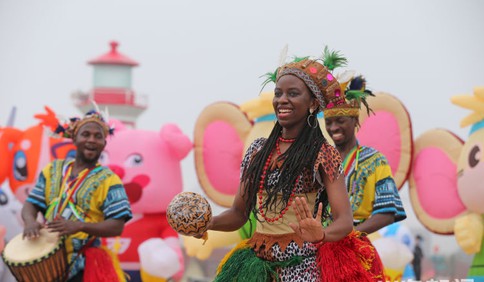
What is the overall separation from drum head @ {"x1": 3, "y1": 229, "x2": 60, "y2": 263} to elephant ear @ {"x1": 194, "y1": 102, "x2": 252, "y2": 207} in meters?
4.76

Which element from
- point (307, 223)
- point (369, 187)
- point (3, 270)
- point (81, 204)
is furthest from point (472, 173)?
point (307, 223)

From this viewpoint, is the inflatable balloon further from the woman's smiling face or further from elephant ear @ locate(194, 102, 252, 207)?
the woman's smiling face

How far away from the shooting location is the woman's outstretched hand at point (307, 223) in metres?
4.02

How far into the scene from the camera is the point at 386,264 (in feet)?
33.2

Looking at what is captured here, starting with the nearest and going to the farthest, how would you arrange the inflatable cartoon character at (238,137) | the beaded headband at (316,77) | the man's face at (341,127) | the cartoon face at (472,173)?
the beaded headband at (316,77)
the man's face at (341,127)
the cartoon face at (472,173)
the inflatable cartoon character at (238,137)

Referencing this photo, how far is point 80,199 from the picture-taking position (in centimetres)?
679

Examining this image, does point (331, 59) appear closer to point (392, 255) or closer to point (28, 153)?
point (392, 255)

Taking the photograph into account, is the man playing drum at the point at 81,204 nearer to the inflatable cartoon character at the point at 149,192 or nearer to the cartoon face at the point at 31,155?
the inflatable cartoon character at the point at 149,192

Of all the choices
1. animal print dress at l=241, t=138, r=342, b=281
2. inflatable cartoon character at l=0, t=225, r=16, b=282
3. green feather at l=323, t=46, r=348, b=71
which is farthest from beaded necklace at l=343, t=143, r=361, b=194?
inflatable cartoon character at l=0, t=225, r=16, b=282

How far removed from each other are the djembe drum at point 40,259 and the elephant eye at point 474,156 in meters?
4.40

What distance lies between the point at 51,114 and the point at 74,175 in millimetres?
1982

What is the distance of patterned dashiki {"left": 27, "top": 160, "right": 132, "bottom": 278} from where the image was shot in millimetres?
6773

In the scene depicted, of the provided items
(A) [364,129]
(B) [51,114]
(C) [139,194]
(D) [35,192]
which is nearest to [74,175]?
(D) [35,192]

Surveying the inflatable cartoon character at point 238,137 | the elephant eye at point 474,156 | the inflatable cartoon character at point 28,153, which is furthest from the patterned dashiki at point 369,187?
the inflatable cartoon character at point 28,153
